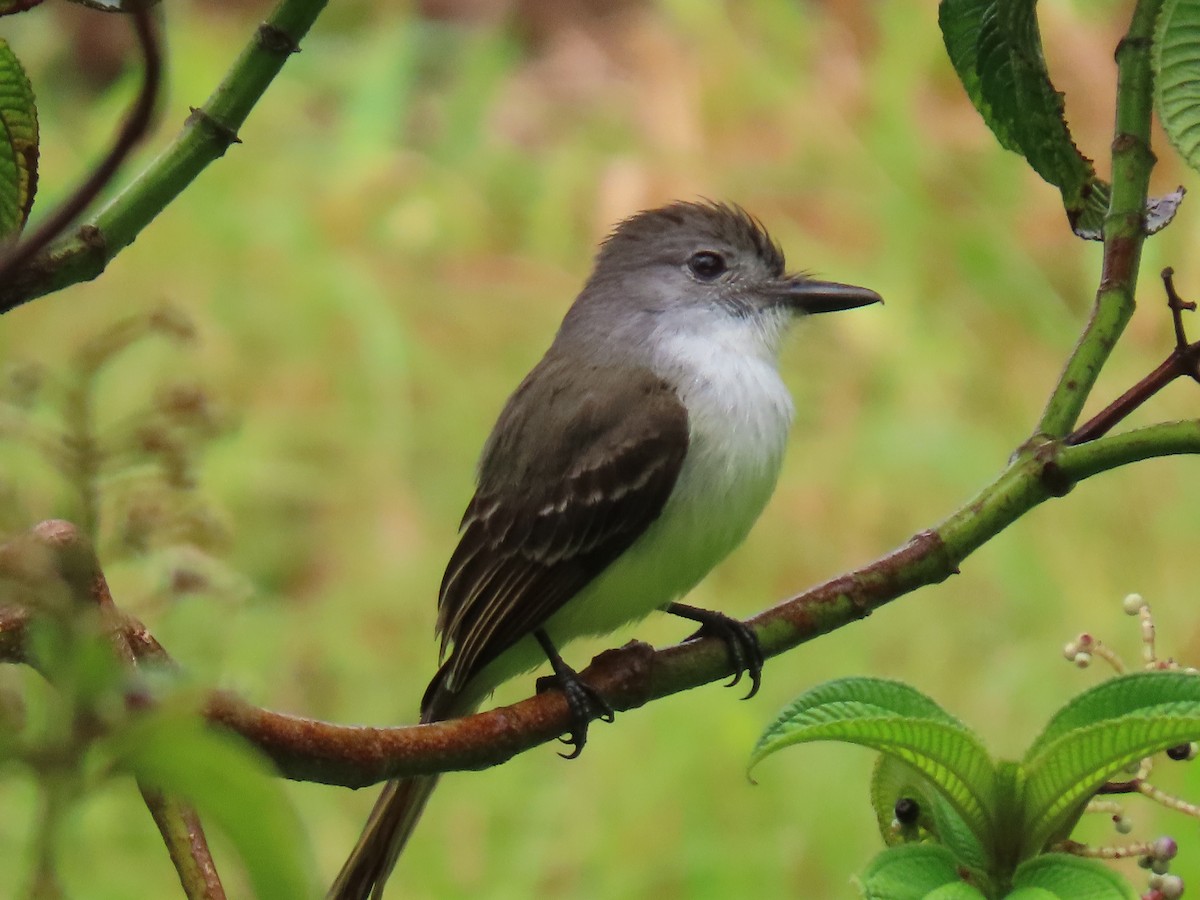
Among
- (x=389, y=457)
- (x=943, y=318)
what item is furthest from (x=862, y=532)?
(x=389, y=457)

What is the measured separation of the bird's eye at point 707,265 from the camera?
5.90 feet

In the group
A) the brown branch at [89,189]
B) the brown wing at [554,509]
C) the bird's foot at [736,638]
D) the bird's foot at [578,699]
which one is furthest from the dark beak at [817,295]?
the brown branch at [89,189]

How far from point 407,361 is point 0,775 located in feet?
11.6

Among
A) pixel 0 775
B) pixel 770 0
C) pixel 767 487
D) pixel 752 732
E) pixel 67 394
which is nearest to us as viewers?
pixel 0 775

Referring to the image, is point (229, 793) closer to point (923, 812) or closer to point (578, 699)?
point (923, 812)

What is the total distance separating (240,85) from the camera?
0.78 meters

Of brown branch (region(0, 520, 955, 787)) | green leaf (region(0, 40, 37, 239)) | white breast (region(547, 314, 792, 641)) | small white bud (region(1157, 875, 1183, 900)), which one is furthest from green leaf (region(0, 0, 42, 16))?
white breast (region(547, 314, 792, 641))

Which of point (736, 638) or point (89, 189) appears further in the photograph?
point (736, 638)

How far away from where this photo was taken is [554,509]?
4.79 ft

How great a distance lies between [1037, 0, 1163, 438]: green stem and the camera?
0.86m

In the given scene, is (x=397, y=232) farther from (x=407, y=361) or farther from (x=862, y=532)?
(x=862, y=532)

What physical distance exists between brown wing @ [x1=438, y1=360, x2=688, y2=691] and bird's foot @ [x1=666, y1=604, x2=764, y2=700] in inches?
4.2

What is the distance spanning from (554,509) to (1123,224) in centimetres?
68

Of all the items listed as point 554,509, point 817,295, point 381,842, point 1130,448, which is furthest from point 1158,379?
point 817,295
